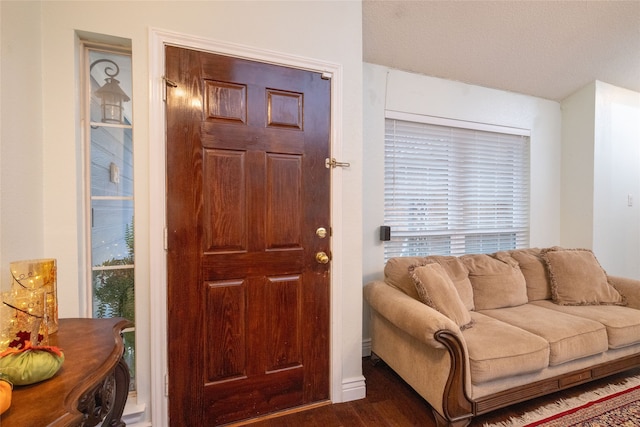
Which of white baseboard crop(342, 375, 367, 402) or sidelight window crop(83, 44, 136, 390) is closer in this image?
sidelight window crop(83, 44, 136, 390)

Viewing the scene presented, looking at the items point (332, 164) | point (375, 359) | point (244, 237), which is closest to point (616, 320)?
point (375, 359)

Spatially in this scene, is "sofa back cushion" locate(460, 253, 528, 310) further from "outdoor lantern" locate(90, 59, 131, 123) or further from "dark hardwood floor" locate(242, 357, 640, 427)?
"outdoor lantern" locate(90, 59, 131, 123)

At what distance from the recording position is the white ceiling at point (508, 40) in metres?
2.01

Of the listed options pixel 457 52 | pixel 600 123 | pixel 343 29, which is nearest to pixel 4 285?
pixel 343 29

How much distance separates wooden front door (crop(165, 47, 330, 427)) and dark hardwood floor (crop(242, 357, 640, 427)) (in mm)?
95

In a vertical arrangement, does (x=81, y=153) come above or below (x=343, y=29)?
below

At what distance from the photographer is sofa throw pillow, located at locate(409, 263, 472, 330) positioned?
171 cm

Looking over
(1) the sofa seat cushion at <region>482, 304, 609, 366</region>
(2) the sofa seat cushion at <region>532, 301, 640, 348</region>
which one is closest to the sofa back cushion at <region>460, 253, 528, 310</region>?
(1) the sofa seat cushion at <region>482, 304, 609, 366</region>

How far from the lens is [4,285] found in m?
0.94

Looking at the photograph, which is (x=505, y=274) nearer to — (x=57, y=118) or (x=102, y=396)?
(x=102, y=396)

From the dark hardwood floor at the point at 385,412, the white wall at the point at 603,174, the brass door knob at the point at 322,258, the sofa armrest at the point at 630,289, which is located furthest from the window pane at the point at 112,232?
the white wall at the point at 603,174

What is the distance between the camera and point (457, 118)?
103 inches

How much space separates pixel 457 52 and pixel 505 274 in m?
1.89

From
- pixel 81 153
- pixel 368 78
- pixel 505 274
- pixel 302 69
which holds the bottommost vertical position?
pixel 505 274
